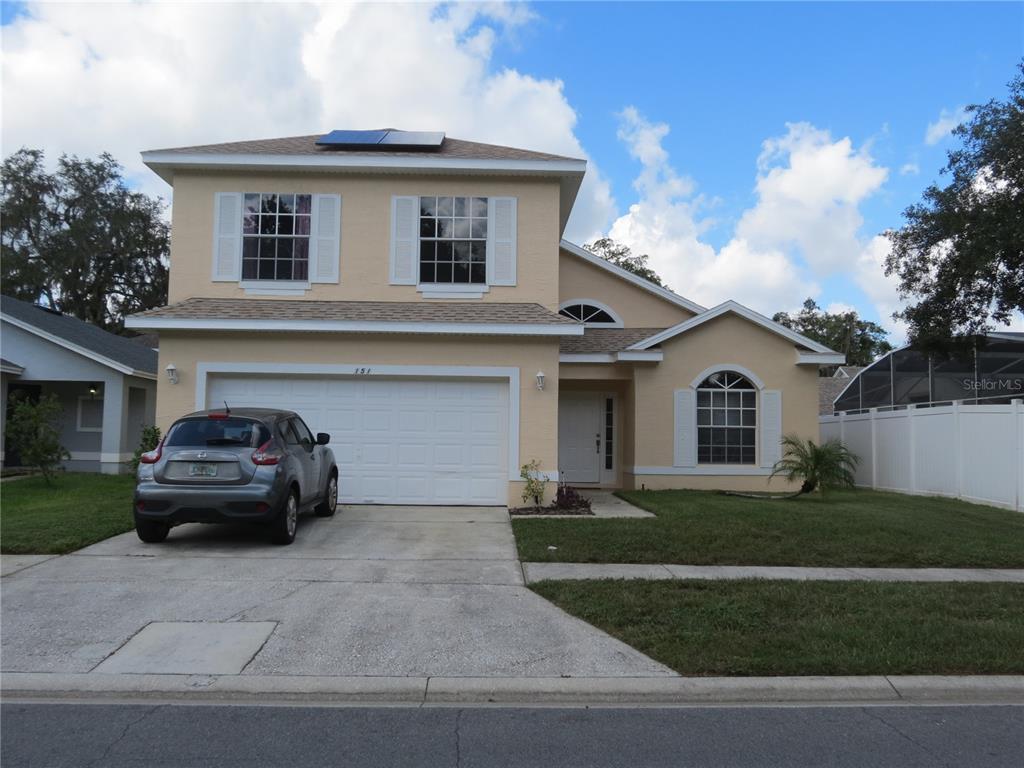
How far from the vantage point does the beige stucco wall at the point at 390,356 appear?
13.0 meters

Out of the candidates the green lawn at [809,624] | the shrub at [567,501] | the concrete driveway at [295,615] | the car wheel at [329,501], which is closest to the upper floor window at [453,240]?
the shrub at [567,501]

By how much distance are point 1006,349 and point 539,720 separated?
20.6m

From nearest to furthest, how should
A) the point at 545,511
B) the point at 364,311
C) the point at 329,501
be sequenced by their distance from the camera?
1. the point at 329,501
2. the point at 545,511
3. the point at 364,311

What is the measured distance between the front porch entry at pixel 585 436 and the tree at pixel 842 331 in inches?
1921

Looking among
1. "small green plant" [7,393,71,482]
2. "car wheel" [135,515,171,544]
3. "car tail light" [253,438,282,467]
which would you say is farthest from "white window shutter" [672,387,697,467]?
"small green plant" [7,393,71,482]

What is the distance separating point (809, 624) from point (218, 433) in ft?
22.5

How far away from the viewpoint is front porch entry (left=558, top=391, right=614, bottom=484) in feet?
58.8

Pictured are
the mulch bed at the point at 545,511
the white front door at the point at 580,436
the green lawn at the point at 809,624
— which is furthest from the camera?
the white front door at the point at 580,436

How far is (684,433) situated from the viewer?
16609 mm

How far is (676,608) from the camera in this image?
6.98 m

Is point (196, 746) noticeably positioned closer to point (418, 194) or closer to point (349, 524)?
point (349, 524)

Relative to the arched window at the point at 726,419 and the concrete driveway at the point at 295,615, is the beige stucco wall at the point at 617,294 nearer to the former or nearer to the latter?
the arched window at the point at 726,419

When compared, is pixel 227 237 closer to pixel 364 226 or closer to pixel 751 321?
pixel 364 226

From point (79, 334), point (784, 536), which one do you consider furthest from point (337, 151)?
point (79, 334)
